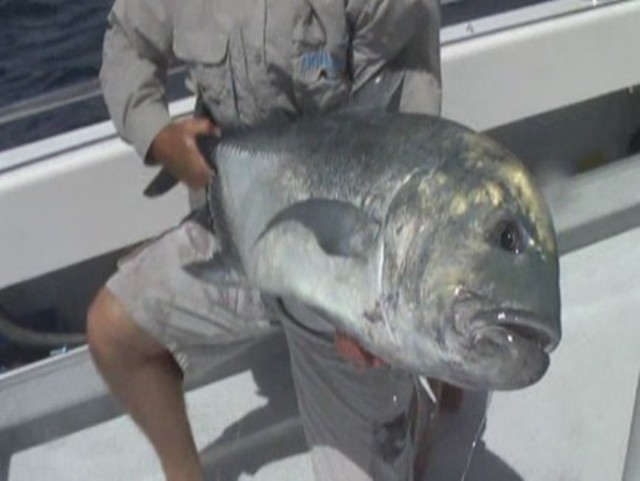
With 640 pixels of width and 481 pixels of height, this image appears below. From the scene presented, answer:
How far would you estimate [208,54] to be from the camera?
2.24 meters

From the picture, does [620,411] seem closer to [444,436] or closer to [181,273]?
[444,436]

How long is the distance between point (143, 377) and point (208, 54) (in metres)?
0.58

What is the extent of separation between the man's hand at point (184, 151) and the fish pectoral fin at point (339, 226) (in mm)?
337

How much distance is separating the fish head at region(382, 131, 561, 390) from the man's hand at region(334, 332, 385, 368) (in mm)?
197

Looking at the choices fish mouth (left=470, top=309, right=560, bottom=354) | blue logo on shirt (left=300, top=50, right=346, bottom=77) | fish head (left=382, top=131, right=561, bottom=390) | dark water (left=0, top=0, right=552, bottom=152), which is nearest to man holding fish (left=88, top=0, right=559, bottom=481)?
blue logo on shirt (left=300, top=50, right=346, bottom=77)

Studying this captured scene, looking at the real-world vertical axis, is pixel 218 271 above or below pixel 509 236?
below

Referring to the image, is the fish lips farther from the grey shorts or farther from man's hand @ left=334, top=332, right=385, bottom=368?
the grey shorts

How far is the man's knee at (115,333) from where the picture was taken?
2.38m

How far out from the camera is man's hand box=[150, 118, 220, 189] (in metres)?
2.18

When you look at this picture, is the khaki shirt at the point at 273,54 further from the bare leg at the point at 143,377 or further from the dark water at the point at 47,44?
the dark water at the point at 47,44

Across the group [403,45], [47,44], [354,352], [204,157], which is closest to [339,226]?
[354,352]

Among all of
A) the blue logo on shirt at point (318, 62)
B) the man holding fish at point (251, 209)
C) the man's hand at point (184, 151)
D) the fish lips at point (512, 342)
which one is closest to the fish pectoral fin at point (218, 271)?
the man holding fish at point (251, 209)

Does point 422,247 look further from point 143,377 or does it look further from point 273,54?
point 143,377

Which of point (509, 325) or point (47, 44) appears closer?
point (509, 325)
